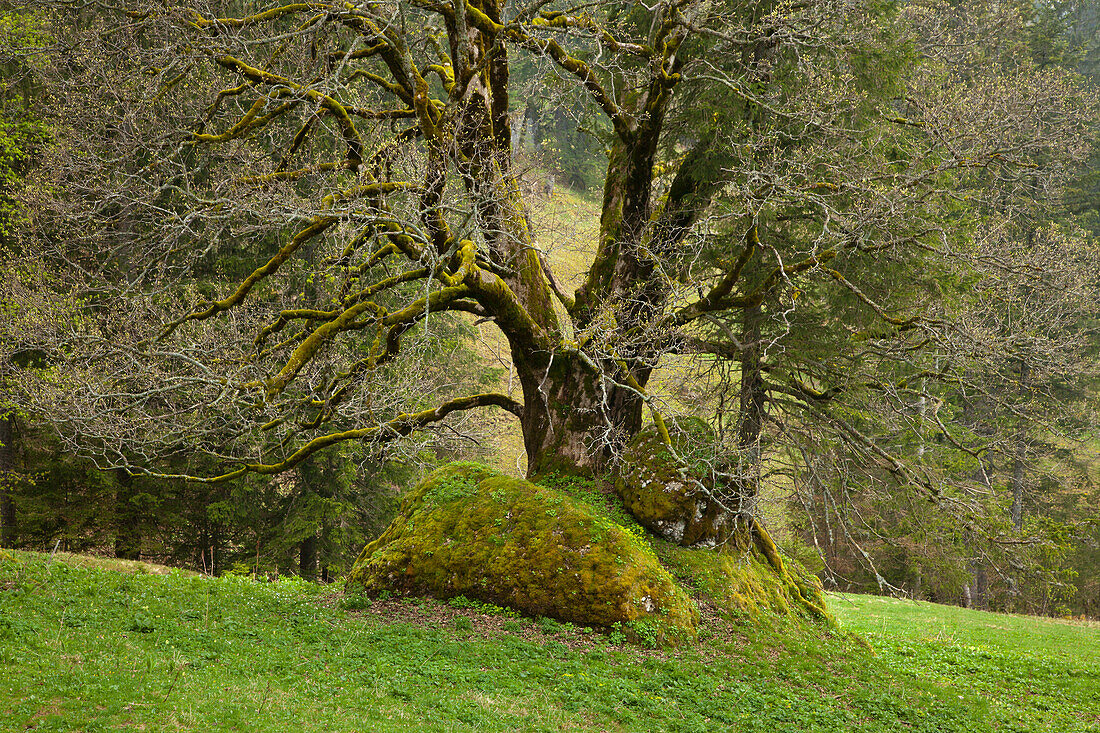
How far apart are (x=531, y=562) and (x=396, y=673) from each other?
10.3 feet

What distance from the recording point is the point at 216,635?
7.49m

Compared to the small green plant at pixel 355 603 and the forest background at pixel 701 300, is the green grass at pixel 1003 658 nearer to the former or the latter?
the forest background at pixel 701 300

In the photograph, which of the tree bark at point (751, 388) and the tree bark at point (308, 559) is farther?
the tree bark at point (308, 559)

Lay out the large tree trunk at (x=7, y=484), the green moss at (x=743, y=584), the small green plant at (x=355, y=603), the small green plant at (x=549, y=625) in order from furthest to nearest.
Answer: the large tree trunk at (x=7, y=484), the green moss at (x=743, y=584), the small green plant at (x=355, y=603), the small green plant at (x=549, y=625)

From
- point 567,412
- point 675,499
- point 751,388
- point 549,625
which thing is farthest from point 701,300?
point 549,625

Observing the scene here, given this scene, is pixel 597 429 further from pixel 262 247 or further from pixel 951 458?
pixel 262 247

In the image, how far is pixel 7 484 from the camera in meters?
14.5

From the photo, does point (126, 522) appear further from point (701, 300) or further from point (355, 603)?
point (701, 300)

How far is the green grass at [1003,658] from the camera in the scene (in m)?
9.23

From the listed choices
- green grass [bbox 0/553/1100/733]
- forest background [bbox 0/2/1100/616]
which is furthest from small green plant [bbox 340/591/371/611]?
forest background [bbox 0/2/1100/616]

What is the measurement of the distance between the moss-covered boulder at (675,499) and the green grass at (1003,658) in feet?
10.3

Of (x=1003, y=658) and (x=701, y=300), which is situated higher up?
(x=701, y=300)

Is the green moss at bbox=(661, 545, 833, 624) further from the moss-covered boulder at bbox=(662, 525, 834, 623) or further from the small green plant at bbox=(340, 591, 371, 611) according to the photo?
the small green plant at bbox=(340, 591, 371, 611)

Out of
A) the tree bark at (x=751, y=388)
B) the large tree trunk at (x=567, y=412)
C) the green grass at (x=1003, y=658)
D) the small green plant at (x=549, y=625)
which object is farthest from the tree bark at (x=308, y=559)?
the green grass at (x=1003, y=658)
